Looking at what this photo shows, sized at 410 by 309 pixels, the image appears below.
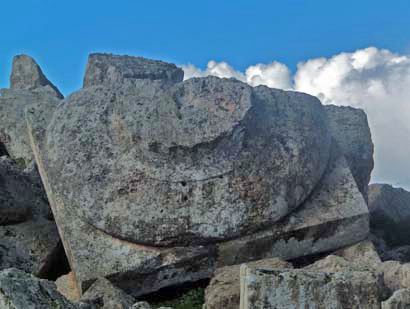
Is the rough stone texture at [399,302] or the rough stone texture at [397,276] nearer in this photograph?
the rough stone texture at [399,302]

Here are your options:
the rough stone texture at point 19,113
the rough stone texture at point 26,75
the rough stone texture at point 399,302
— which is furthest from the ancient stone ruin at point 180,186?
the rough stone texture at point 26,75

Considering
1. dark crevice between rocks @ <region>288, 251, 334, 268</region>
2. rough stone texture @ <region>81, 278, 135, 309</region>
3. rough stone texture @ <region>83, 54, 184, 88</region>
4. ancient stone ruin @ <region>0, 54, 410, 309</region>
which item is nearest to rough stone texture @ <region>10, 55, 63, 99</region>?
rough stone texture @ <region>83, 54, 184, 88</region>

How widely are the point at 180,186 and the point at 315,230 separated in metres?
1.72

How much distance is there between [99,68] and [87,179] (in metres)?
3.58

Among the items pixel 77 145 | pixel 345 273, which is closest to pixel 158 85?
pixel 77 145

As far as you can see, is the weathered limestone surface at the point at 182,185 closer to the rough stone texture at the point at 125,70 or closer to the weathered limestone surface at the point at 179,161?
the weathered limestone surface at the point at 179,161

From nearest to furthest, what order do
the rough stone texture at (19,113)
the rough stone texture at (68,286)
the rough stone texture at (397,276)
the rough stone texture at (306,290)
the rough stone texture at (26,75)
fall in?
the rough stone texture at (306,290) < the rough stone texture at (397,276) < the rough stone texture at (68,286) < the rough stone texture at (19,113) < the rough stone texture at (26,75)

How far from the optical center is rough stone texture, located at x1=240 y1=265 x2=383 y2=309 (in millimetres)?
5188

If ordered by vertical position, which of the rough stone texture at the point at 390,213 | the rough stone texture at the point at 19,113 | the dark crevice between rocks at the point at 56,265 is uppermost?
the rough stone texture at the point at 19,113

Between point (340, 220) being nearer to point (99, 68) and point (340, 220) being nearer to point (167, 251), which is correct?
point (167, 251)

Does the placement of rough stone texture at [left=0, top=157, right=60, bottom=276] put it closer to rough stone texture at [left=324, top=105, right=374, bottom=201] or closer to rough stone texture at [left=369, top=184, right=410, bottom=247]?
rough stone texture at [left=324, top=105, right=374, bottom=201]

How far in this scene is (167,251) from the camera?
736 cm

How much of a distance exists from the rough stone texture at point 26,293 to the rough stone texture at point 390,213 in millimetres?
6803

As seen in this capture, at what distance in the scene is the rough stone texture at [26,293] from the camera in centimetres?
408
